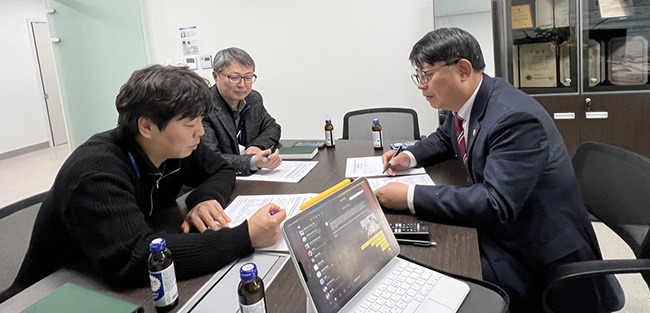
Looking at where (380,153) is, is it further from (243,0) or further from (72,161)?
(243,0)

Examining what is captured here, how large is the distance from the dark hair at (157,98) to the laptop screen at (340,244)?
56 centimetres

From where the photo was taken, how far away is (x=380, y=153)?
214 cm

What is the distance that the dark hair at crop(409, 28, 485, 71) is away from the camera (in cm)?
138

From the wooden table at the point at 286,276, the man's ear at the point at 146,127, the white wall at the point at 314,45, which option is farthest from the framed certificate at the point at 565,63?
the man's ear at the point at 146,127

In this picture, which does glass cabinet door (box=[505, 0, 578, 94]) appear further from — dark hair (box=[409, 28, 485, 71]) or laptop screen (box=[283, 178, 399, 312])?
laptop screen (box=[283, 178, 399, 312])

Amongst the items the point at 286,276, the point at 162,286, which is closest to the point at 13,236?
the point at 162,286

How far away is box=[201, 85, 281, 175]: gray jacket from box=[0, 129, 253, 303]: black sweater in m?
0.68

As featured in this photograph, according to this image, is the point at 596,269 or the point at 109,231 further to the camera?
the point at 596,269

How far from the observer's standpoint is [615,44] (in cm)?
293

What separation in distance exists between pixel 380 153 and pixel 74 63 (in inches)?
155

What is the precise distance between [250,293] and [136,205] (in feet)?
1.62

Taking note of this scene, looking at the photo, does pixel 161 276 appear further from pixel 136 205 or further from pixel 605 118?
pixel 605 118

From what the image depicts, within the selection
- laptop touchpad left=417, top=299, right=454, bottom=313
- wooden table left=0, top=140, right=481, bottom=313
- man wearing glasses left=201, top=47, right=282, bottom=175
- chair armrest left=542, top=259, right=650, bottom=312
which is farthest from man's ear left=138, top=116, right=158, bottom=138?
chair armrest left=542, top=259, right=650, bottom=312

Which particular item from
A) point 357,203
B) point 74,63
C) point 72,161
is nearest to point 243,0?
point 74,63
